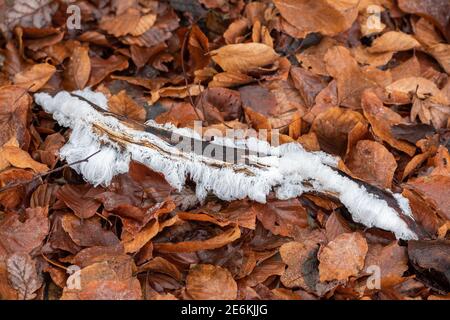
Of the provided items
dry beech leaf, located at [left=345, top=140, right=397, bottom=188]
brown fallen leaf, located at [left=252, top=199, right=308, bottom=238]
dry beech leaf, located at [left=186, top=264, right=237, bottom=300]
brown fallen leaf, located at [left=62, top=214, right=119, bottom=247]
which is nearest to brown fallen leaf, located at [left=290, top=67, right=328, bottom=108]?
dry beech leaf, located at [left=345, top=140, right=397, bottom=188]

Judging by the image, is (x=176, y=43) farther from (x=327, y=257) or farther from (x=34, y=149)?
(x=327, y=257)

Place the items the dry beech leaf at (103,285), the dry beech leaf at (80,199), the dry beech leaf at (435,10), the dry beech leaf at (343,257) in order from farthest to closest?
1. the dry beech leaf at (435,10)
2. the dry beech leaf at (80,199)
3. the dry beech leaf at (343,257)
4. the dry beech leaf at (103,285)

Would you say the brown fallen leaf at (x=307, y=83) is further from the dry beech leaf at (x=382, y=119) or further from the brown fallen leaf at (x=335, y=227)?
the brown fallen leaf at (x=335, y=227)

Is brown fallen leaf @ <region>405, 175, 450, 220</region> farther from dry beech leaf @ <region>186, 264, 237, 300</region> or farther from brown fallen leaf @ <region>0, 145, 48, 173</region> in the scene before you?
brown fallen leaf @ <region>0, 145, 48, 173</region>

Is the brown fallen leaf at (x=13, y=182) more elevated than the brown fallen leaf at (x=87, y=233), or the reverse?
the brown fallen leaf at (x=13, y=182)

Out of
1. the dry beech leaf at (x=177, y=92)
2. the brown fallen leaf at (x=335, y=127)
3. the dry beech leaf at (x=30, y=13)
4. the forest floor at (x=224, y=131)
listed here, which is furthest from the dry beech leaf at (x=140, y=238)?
the dry beech leaf at (x=30, y=13)

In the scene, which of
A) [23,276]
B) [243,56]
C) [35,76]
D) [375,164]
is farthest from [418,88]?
[23,276]
